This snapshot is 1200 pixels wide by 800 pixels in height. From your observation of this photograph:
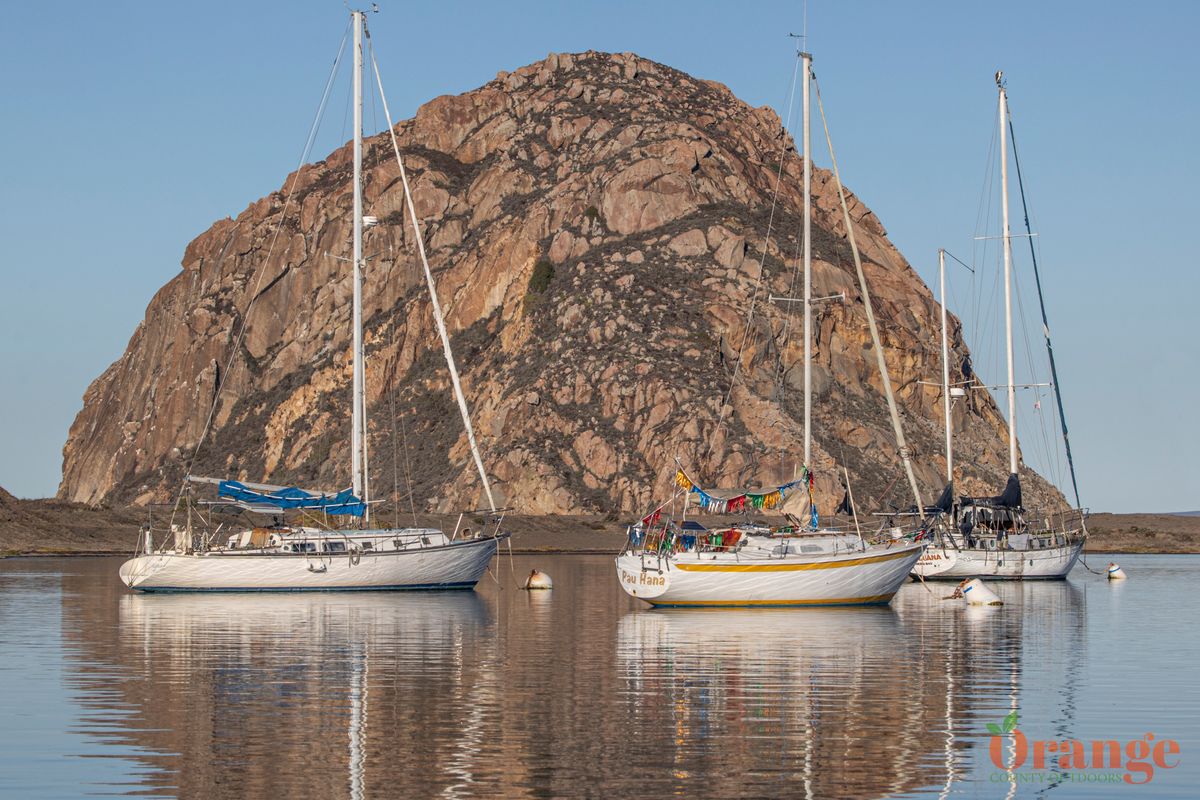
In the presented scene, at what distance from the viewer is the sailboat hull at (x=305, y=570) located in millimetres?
62062

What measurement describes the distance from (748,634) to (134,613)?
21.2 meters

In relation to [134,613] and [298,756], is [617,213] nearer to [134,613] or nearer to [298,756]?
[134,613]

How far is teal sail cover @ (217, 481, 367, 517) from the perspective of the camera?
2456 inches

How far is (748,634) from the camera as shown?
141 feet

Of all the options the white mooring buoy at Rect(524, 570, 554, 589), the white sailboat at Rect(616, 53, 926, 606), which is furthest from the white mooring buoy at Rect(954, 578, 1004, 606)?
the white mooring buoy at Rect(524, 570, 554, 589)

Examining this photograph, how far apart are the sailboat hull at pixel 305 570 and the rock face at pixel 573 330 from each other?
59519 millimetres

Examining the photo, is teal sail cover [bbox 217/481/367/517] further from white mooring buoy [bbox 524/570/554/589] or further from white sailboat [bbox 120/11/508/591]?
white mooring buoy [bbox 524/570/554/589]

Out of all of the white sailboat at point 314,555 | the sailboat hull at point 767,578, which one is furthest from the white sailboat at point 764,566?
the white sailboat at point 314,555

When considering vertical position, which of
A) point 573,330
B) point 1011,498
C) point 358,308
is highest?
point 573,330

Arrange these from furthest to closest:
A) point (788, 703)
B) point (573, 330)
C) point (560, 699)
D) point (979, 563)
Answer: point (573, 330), point (979, 563), point (560, 699), point (788, 703)

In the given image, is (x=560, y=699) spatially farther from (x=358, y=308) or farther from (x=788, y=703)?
(x=358, y=308)

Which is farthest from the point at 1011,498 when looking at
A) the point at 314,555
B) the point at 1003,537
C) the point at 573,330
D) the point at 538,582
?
the point at 573,330

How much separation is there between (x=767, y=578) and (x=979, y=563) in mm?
28784

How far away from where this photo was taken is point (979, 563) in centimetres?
7788
